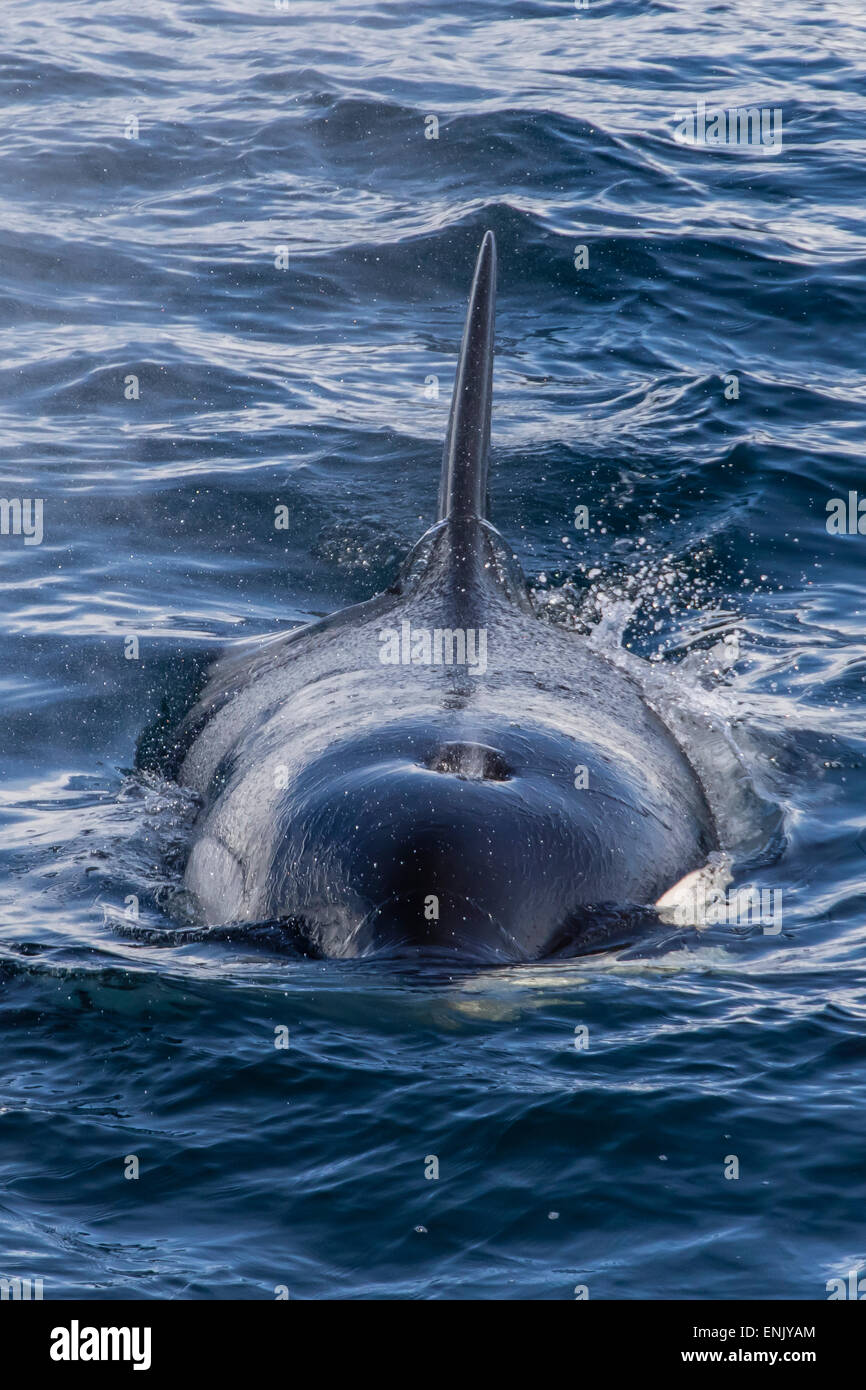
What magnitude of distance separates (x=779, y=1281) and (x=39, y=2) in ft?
108

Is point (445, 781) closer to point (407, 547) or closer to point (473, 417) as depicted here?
point (473, 417)

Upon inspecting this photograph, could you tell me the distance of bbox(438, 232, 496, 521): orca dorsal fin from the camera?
985 cm

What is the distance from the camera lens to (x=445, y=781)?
6.69 m

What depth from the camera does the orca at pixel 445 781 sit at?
6418mm

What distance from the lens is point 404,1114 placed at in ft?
19.3

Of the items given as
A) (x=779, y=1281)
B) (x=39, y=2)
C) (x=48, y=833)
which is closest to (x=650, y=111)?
(x=39, y=2)

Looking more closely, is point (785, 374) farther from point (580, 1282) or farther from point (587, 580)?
point (580, 1282)

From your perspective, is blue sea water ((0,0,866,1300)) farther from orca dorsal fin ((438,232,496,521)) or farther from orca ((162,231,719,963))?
orca dorsal fin ((438,232,496,521))

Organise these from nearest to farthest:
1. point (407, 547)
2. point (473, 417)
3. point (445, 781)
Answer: point (445, 781)
point (473, 417)
point (407, 547)

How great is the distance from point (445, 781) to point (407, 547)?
7.09 metres

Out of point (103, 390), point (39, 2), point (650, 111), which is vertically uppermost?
point (39, 2)

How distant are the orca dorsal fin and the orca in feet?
0.11

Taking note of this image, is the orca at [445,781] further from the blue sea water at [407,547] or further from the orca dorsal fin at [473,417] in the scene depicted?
the blue sea water at [407,547]

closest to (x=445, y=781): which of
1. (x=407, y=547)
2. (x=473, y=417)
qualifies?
(x=473, y=417)
